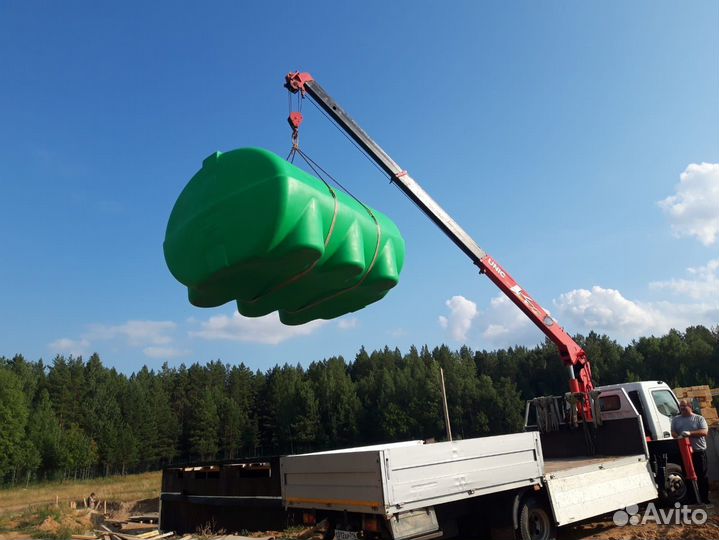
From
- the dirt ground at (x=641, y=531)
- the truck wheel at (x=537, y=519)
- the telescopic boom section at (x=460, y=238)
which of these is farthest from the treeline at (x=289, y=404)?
the truck wheel at (x=537, y=519)

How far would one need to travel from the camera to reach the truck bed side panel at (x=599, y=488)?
25.3 ft

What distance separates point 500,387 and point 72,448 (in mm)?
49664

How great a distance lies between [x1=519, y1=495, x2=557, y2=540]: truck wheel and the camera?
734cm

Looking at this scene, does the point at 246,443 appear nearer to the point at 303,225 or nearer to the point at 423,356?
the point at 423,356

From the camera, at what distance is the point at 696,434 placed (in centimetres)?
1010

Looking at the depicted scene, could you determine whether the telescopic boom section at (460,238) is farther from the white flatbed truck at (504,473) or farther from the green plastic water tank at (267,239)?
the green plastic water tank at (267,239)

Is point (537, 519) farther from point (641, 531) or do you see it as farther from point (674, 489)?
point (674, 489)

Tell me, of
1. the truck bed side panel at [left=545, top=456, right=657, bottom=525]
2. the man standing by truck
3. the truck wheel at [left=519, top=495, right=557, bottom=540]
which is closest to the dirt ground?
the truck bed side panel at [left=545, top=456, right=657, bottom=525]

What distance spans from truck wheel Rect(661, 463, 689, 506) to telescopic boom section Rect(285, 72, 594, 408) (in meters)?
1.82

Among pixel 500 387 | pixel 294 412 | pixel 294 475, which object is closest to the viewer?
pixel 294 475

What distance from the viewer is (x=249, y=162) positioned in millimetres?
6527

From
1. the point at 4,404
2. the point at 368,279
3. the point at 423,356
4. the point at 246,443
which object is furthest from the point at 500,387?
the point at 368,279

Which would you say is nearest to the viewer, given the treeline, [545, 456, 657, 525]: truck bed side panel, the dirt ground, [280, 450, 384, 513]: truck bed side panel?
[280, 450, 384, 513]: truck bed side panel

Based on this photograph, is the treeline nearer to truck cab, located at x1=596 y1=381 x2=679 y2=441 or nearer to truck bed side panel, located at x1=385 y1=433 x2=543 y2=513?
truck cab, located at x1=596 y1=381 x2=679 y2=441
